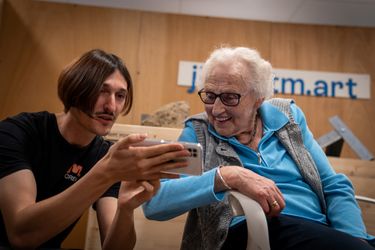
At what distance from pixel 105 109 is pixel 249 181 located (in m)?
0.52

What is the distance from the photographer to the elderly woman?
88 cm

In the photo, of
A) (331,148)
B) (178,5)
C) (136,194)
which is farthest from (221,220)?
(178,5)

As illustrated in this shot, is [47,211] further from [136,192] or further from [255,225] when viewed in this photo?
[255,225]

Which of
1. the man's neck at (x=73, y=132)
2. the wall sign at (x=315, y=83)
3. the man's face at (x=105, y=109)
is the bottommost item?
the man's neck at (x=73, y=132)

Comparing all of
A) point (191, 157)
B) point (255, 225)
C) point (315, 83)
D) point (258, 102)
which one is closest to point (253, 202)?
point (255, 225)

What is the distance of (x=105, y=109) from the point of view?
40.6 inches

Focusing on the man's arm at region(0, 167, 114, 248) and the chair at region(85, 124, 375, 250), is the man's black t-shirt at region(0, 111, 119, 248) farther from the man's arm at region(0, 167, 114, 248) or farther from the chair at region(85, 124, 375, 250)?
the chair at region(85, 124, 375, 250)

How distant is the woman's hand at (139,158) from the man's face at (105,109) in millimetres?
324

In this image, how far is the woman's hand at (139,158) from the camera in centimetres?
70

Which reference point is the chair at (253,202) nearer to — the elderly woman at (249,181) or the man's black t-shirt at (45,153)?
the elderly woman at (249,181)

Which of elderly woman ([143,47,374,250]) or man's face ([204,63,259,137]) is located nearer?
elderly woman ([143,47,374,250])

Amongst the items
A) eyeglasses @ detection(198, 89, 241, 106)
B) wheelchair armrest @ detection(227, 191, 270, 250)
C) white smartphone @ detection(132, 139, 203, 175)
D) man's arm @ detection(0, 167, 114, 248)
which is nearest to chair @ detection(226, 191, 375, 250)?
wheelchair armrest @ detection(227, 191, 270, 250)

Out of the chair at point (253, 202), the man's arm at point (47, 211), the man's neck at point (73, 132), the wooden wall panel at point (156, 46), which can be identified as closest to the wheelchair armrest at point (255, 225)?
the chair at point (253, 202)

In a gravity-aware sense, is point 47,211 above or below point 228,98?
below
